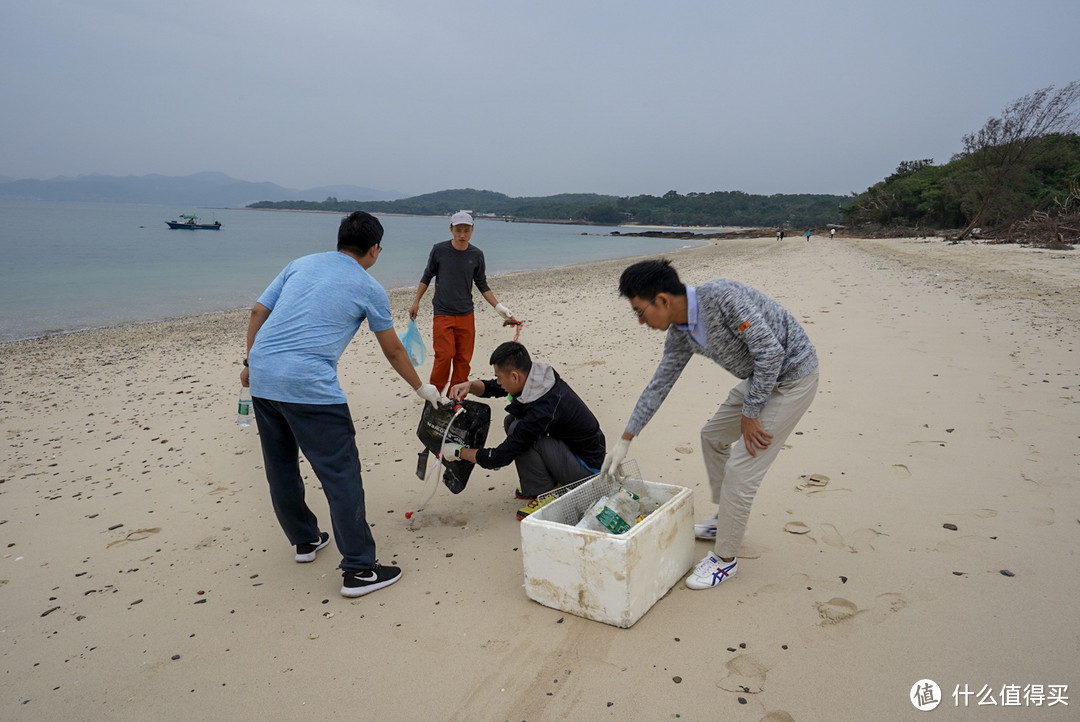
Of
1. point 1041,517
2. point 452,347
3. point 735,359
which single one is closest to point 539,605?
point 735,359

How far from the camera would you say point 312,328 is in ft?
9.61

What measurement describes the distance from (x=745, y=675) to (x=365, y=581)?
5.86 ft

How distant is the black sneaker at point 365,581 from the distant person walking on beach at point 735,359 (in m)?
1.28

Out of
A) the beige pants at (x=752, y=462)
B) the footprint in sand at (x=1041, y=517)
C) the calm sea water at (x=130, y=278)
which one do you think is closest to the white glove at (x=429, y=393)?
the beige pants at (x=752, y=462)

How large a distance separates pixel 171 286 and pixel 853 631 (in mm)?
24259

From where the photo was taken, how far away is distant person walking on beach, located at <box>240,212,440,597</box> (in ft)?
9.55

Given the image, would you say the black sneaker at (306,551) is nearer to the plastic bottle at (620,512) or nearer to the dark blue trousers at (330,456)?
the dark blue trousers at (330,456)

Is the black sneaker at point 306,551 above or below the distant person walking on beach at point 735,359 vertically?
below

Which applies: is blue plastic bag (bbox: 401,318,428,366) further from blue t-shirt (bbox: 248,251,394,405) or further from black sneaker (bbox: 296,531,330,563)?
blue t-shirt (bbox: 248,251,394,405)

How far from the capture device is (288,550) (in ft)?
11.7

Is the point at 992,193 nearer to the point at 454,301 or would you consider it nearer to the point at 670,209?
the point at 454,301

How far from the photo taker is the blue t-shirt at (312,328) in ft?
9.47

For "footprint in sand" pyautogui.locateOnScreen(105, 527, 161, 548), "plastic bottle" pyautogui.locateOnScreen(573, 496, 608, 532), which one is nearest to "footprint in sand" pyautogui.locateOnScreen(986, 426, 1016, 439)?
"plastic bottle" pyautogui.locateOnScreen(573, 496, 608, 532)

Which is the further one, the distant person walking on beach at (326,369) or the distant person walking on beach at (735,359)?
the distant person walking on beach at (326,369)
